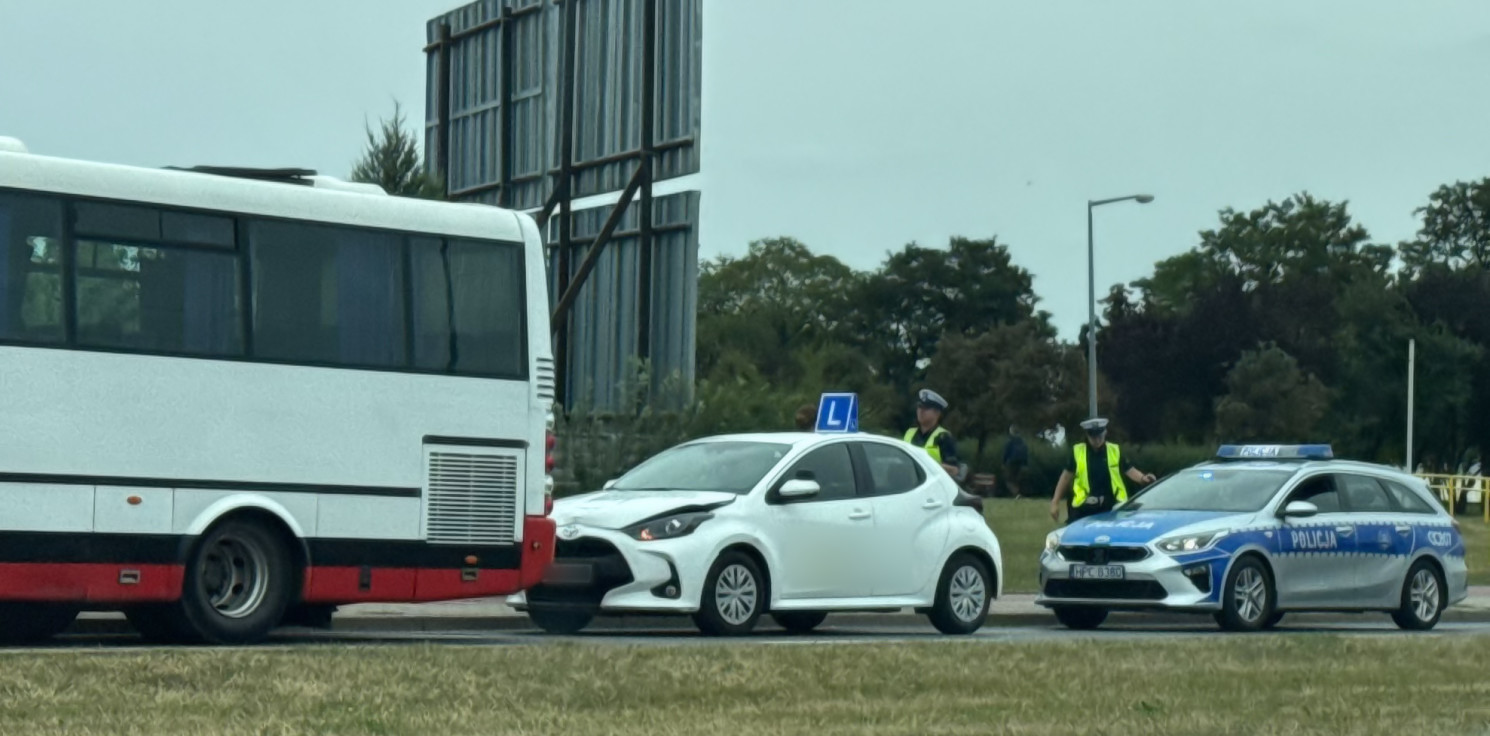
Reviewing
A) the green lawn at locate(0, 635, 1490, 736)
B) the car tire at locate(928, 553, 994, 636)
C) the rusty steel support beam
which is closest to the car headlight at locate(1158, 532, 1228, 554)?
the car tire at locate(928, 553, 994, 636)

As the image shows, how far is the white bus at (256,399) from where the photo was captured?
14.8 m

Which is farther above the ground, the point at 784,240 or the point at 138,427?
the point at 784,240

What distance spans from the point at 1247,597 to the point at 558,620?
6.03 metres

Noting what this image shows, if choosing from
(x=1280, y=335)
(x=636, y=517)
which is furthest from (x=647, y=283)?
(x=1280, y=335)

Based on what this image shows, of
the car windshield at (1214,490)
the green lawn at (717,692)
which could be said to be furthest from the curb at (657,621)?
the green lawn at (717,692)

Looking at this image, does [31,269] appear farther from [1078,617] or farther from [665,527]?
[1078,617]

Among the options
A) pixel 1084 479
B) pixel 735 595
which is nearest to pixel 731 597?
pixel 735 595

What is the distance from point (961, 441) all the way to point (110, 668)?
278 feet

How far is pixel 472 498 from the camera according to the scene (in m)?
16.7

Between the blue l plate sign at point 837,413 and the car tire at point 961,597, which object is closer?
the car tire at point 961,597

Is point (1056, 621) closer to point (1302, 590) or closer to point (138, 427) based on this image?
point (1302, 590)

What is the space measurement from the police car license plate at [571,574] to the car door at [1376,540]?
7453 mm

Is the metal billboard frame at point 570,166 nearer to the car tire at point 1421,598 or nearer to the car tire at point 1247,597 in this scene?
the car tire at point 1421,598

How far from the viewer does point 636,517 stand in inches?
698
